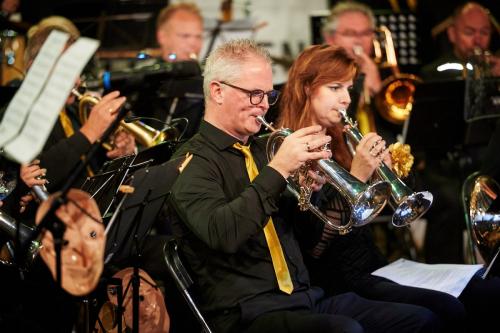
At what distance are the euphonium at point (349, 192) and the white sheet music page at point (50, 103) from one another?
1182 millimetres

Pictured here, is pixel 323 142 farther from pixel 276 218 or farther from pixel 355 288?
pixel 355 288

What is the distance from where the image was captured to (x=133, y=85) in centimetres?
459

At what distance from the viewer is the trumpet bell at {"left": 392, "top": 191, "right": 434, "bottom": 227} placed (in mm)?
3908

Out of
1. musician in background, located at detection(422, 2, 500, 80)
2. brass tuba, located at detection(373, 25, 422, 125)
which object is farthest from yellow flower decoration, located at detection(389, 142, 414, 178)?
musician in background, located at detection(422, 2, 500, 80)

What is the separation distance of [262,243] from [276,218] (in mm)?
231

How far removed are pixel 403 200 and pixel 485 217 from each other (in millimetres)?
690

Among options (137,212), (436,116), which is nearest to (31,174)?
(137,212)

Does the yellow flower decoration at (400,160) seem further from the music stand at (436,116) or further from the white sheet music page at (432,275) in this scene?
the music stand at (436,116)

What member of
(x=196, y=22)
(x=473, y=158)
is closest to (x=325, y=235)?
(x=473, y=158)

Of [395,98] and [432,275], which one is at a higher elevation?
[395,98]

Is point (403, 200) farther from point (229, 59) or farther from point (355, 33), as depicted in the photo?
point (355, 33)

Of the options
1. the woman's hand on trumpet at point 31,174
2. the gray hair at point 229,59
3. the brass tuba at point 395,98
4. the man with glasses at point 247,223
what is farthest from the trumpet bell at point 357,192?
the brass tuba at point 395,98

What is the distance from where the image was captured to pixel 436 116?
228 inches

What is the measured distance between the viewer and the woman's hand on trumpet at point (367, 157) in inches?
152
